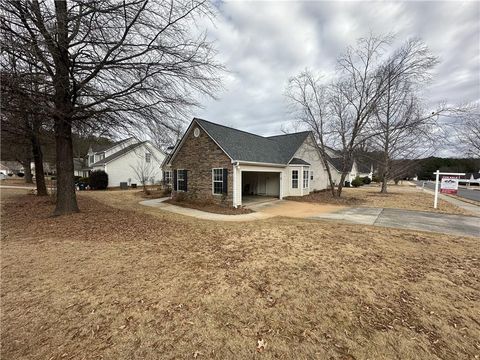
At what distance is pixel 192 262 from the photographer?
4.67 meters

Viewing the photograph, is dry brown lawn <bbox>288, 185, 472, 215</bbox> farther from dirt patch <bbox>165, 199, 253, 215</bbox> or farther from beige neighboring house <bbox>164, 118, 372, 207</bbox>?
dirt patch <bbox>165, 199, 253, 215</bbox>

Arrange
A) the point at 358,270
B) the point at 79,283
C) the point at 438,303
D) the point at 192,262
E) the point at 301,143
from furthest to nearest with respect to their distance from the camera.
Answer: the point at 301,143
the point at 192,262
the point at 358,270
the point at 79,283
the point at 438,303

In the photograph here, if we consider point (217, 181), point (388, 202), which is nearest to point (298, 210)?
point (217, 181)

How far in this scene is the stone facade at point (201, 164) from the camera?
12.8 meters

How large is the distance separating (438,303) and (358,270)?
121 centimetres

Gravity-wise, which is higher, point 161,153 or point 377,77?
point 377,77

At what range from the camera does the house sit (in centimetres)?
2781

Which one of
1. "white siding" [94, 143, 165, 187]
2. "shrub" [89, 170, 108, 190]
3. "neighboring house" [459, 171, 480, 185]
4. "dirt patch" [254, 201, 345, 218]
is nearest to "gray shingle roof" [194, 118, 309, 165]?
"dirt patch" [254, 201, 345, 218]

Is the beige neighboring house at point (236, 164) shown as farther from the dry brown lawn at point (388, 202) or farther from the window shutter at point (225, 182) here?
the dry brown lawn at point (388, 202)

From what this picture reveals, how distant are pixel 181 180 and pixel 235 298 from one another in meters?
13.0

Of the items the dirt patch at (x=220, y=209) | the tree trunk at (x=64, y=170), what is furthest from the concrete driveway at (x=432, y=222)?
the tree trunk at (x=64, y=170)

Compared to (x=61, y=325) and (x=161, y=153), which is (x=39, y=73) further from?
(x=161, y=153)

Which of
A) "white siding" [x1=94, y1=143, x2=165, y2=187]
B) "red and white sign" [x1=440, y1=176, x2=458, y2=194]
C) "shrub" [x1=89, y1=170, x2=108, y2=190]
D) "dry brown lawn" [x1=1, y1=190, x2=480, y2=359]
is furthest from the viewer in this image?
"white siding" [x1=94, y1=143, x2=165, y2=187]

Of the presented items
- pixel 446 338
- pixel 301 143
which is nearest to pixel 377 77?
pixel 301 143
